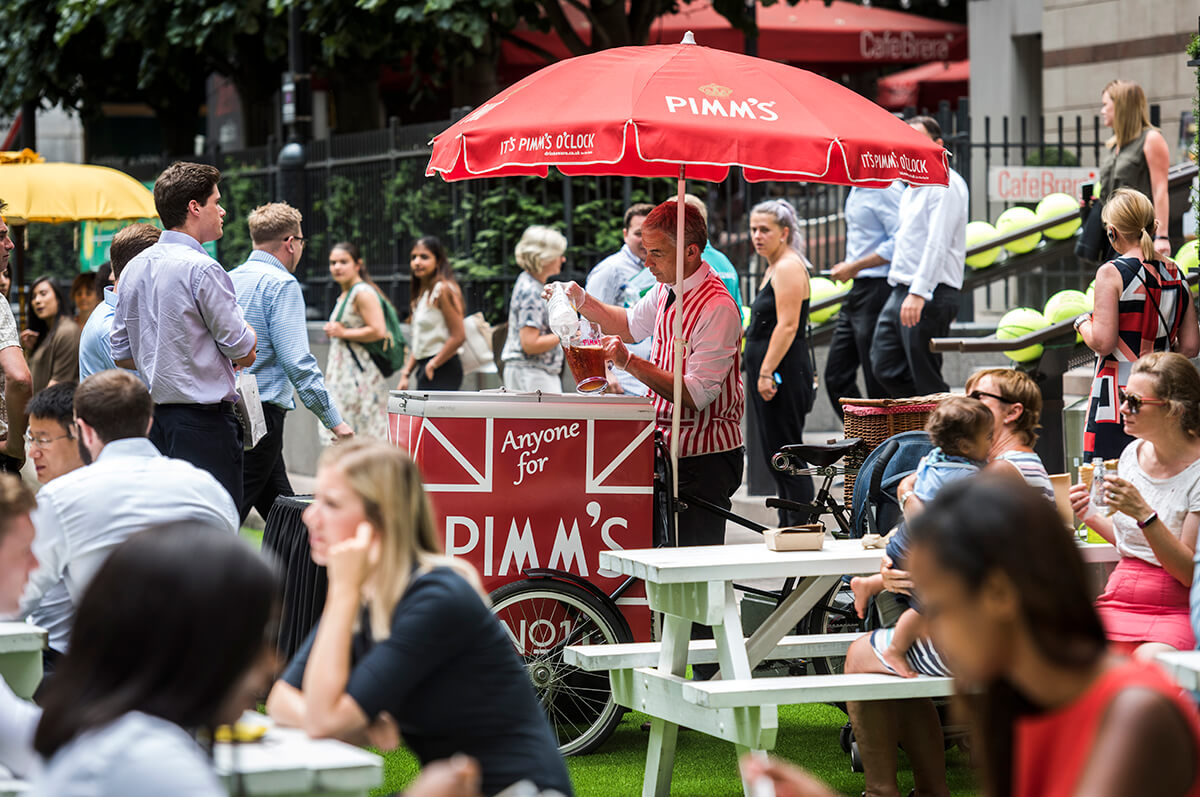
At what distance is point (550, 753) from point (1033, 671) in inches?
57.8

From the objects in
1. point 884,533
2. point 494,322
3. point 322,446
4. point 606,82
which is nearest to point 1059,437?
point 884,533

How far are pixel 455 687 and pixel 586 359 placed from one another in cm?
296

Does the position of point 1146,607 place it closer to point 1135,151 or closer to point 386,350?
point 1135,151

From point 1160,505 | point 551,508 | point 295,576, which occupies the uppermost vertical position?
point 1160,505

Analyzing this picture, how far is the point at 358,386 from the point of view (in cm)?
1226

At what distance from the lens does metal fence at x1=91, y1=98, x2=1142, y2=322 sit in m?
12.9

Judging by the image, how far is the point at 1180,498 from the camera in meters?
5.03

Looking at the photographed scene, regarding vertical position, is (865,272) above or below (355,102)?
below

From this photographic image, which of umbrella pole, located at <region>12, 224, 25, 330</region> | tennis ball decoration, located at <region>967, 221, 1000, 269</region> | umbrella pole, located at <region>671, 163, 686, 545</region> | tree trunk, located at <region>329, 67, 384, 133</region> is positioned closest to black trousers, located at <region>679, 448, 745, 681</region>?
umbrella pole, located at <region>671, 163, 686, 545</region>

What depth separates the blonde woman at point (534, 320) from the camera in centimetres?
1053

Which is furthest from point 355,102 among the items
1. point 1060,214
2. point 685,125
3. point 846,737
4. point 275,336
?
point 846,737

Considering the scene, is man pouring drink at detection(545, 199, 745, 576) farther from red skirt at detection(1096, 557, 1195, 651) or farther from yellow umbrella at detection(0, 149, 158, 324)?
yellow umbrella at detection(0, 149, 158, 324)

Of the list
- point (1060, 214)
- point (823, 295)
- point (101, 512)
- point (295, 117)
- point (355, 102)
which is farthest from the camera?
point (355, 102)

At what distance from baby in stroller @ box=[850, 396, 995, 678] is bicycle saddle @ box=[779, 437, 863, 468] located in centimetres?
139
